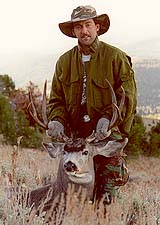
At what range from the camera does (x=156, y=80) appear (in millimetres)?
93500

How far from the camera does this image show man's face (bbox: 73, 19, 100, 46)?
6.36 meters

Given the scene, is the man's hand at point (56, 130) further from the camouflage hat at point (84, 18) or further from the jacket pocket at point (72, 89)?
the camouflage hat at point (84, 18)

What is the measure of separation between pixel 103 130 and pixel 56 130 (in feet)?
1.60

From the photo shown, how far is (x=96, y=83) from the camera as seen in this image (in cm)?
642

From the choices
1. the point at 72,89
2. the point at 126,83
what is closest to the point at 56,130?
the point at 72,89

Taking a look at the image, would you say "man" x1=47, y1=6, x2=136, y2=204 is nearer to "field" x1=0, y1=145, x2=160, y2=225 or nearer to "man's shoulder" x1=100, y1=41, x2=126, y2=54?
"man's shoulder" x1=100, y1=41, x2=126, y2=54

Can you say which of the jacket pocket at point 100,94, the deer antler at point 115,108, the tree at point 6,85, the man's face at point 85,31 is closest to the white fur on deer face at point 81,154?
the deer antler at point 115,108

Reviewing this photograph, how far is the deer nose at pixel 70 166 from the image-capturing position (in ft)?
19.8

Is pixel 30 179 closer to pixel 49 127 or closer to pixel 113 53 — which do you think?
pixel 49 127

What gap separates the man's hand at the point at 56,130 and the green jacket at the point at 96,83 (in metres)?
0.10

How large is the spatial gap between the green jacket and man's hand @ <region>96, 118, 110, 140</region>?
0.28 ft

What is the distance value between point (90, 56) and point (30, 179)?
7.62ft

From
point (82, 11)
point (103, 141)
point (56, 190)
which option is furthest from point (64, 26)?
point (56, 190)

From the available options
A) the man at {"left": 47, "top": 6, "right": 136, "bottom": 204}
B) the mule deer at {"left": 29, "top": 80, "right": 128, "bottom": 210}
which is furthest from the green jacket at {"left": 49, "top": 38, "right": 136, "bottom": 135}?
the mule deer at {"left": 29, "top": 80, "right": 128, "bottom": 210}
